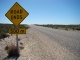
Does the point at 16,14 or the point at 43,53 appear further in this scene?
the point at 43,53

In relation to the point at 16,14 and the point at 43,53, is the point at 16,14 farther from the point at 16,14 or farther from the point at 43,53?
the point at 43,53

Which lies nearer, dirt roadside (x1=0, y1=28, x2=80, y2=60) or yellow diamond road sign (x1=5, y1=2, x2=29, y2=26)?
yellow diamond road sign (x1=5, y1=2, x2=29, y2=26)

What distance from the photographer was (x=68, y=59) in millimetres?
5988

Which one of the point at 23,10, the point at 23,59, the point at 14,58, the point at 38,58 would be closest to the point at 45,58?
the point at 38,58

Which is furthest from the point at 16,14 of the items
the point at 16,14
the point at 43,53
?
the point at 43,53

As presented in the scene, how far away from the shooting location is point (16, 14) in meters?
6.01

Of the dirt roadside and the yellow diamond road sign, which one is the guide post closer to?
the yellow diamond road sign

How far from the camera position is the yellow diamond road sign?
19.7 feet

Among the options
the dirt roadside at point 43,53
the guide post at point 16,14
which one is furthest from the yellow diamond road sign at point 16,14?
the dirt roadside at point 43,53

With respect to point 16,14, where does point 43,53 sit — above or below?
below

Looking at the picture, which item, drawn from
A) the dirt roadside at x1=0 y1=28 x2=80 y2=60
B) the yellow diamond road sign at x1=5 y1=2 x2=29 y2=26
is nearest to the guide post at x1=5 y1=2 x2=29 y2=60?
the yellow diamond road sign at x1=5 y1=2 x2=29 y2=26

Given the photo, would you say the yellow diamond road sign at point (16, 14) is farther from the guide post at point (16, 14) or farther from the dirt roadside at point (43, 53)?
the dirt roadside at point (43, 53)

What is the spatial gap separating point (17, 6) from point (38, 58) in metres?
2.89

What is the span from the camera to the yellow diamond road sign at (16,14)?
6.01m
